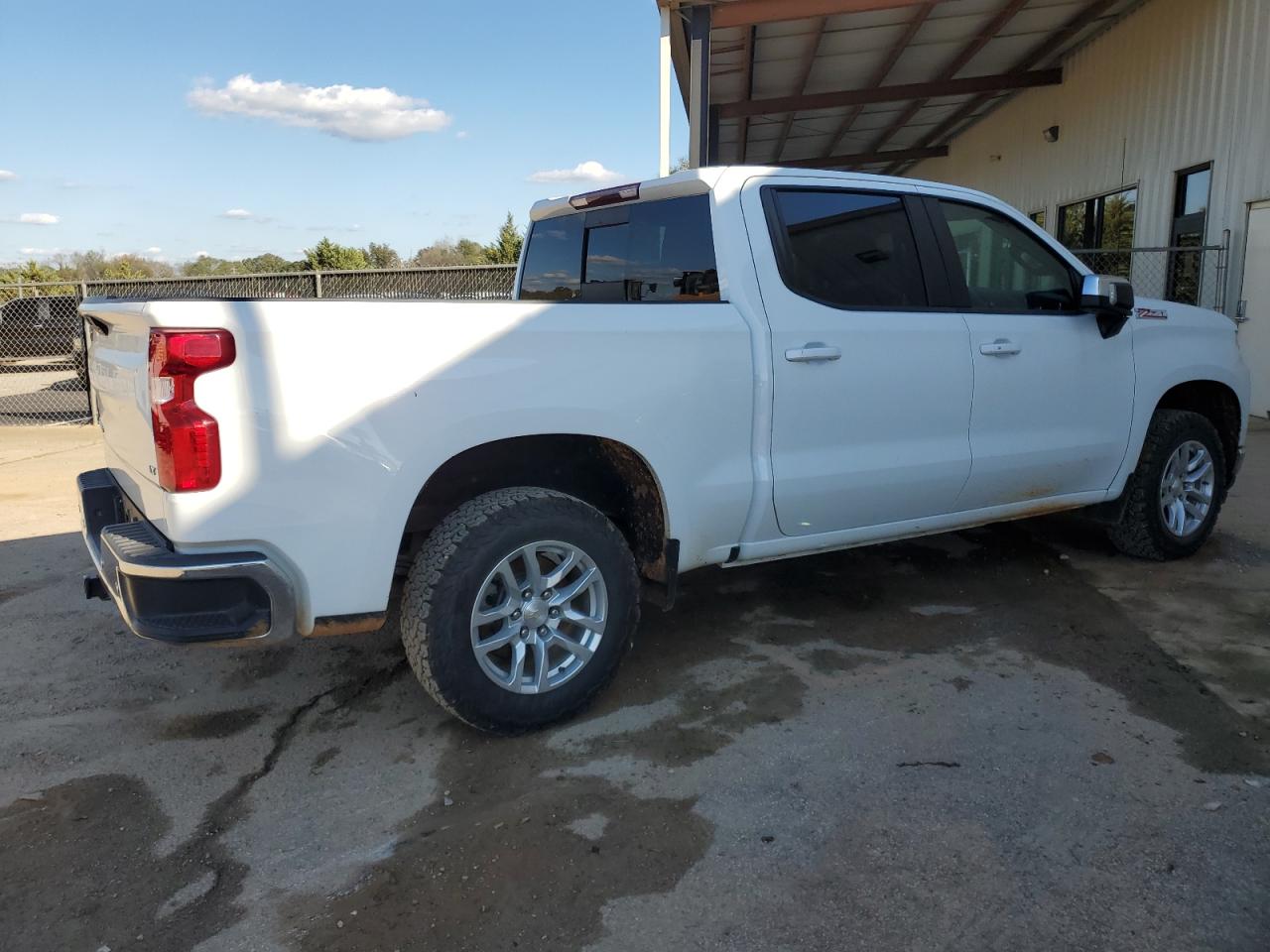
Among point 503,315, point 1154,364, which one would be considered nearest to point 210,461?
point 503,315

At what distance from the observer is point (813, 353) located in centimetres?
362

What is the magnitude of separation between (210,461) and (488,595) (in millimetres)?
1002

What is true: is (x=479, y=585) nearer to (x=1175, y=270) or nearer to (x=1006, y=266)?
(x=1006, y=266)

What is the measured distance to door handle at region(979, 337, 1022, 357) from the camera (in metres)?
4.12

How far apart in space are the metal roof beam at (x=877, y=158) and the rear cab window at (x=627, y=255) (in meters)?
17.4

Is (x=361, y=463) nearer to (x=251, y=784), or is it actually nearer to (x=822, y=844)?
(x=251, y=784)

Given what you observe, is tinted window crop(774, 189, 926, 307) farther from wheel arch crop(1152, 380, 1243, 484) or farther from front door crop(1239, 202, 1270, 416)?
front door crop(1239, 202, 1270, 416)

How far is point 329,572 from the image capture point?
284cm

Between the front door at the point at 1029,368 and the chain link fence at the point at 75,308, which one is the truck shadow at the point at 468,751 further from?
the chain link fence at the point at 75,308

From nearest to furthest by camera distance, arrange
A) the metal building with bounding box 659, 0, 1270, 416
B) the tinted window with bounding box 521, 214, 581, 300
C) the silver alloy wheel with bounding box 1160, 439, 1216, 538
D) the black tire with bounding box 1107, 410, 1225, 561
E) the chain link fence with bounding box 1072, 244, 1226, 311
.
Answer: the tinted window with bounding box 521, 214, 581, 300 < the black tire with bounding box 1107, 410, 1225, 561 < the silver alloy wheel with bounding box 1160, 439, 1216, 538 < the metal building with bounding box 659, 0, 1270, 416 < the chain link fence with bounding box 1072, 244, 1226, 311

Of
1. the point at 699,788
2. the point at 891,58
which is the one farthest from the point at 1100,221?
the point at 699,788

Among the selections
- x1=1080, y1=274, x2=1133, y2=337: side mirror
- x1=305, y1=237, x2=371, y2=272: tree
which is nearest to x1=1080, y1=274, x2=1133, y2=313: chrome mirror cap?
x1=1080, y1=274, x2=1133, y2=337: side mirror

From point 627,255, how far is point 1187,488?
3.35m

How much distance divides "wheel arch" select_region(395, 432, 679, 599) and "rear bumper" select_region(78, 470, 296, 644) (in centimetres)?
64
